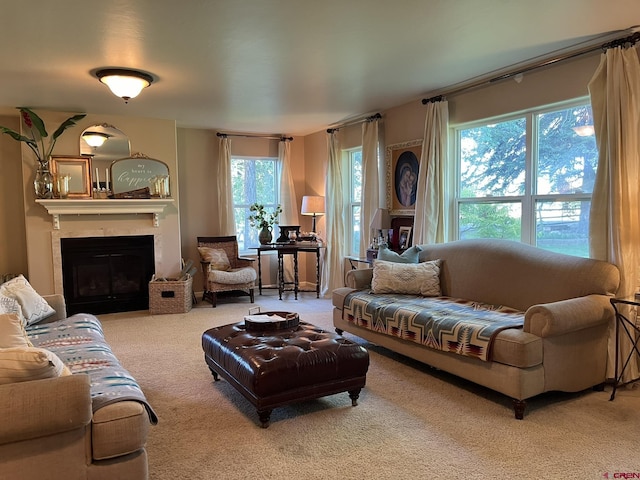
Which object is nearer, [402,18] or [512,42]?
[402,18]

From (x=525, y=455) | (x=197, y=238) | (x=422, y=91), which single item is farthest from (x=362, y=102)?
(x=525, y=455)

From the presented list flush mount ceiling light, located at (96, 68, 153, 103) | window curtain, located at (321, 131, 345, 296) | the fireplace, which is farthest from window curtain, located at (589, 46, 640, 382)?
the fireplace

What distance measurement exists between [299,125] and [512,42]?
3.71 m

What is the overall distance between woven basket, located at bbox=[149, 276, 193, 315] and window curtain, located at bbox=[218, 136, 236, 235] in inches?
55.7

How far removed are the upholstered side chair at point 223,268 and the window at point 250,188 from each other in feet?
1.78

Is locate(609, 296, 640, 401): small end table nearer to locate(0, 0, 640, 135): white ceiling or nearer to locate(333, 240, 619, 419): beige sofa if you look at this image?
locate(333, 240, 619, 419): beige sofa

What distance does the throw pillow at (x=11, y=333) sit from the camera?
7.50ft

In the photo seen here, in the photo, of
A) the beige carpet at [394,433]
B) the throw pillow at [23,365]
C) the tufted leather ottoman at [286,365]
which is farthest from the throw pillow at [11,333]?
the tufted leather ottoman at [286,365]

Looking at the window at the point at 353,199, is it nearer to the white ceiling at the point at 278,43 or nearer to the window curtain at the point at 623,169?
the white ceiling at the point at 278,43

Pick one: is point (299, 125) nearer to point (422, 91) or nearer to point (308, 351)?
point (422, 91)

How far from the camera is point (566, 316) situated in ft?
9.37

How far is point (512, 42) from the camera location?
11.1 ft

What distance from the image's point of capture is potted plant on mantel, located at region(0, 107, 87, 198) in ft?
17.3

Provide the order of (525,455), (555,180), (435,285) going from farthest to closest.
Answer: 1. (435,285)
2. (555,180)
3. (525,455)
